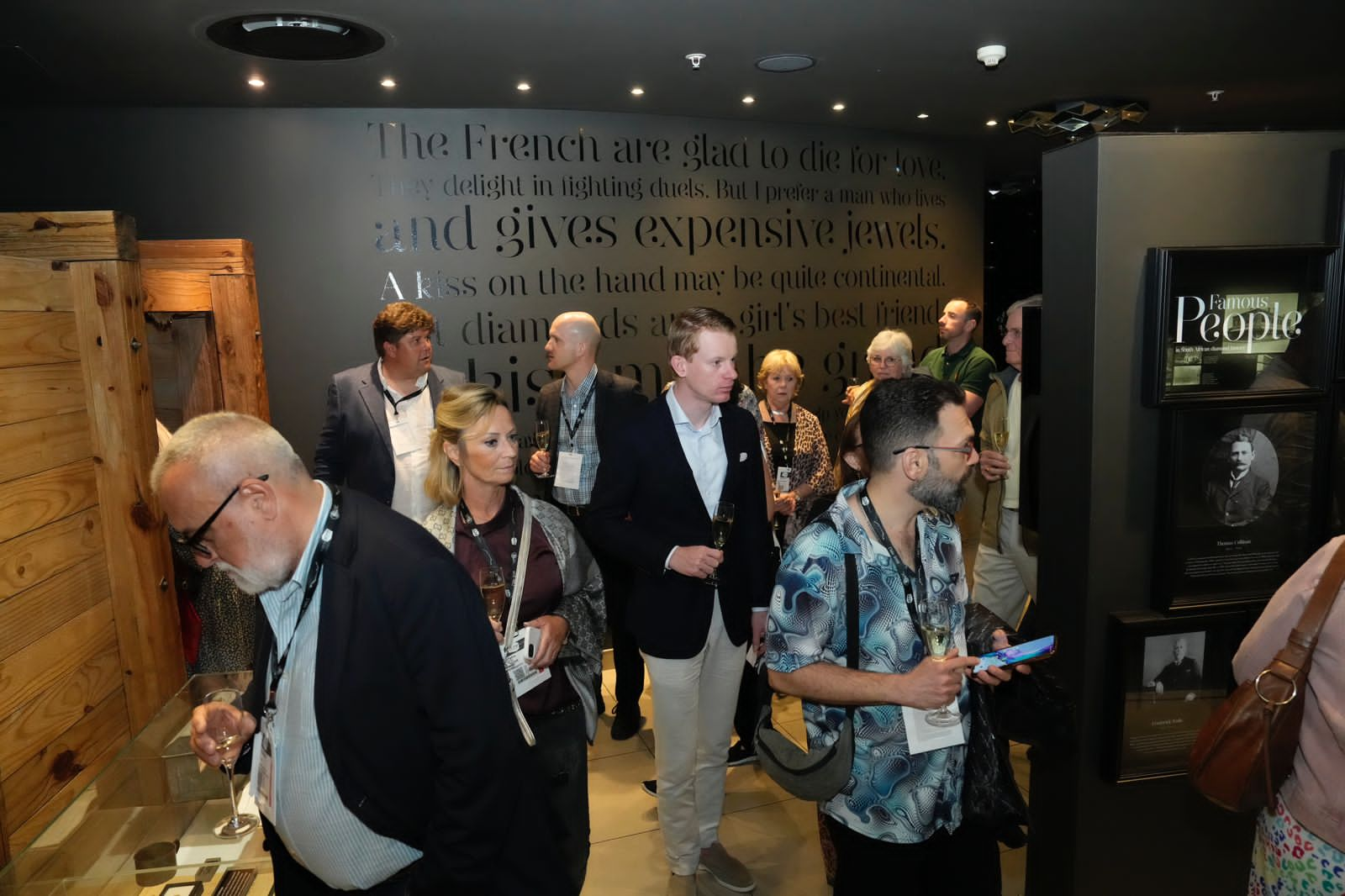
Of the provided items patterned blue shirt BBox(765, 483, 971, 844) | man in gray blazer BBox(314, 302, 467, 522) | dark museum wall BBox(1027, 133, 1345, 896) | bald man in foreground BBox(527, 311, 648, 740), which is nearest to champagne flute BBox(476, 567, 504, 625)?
patterned blue shirt BBox(765, 483, 971, 844)

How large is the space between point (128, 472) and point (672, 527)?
1.72 metres

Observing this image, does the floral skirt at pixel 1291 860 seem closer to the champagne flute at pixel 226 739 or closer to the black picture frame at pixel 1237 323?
the black picture frame at pixel 1237 323

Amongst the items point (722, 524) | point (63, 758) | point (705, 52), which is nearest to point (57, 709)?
point (63, 758)

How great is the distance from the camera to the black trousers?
68.1 inches

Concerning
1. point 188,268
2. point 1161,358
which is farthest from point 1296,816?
point 188,268

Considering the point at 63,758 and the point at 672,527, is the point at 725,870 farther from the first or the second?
the point at 63,758

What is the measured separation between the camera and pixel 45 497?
223 cm

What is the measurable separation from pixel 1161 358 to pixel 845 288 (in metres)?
4.71

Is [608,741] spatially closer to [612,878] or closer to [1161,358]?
[612,878]

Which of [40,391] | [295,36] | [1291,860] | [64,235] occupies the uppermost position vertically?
[295,36]

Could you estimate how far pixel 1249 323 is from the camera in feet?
6.75

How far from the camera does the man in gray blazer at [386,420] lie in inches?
136

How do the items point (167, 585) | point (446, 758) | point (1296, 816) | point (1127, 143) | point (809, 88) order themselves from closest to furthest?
point (446, 758) < point (1296, 816) < point (1127, 143) < point (167, 585) < point (809, 88)

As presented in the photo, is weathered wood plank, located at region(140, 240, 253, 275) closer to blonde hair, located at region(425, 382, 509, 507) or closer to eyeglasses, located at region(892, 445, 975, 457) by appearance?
blonde hair, located at region(425, 382, 509, 507)
